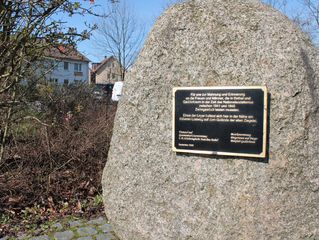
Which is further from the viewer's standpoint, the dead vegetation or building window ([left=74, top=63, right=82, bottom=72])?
building window ([left=74, top=63, right=82, bottom=72])

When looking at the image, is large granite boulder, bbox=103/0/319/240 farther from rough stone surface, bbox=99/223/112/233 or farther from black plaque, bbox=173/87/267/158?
rough stone surface, bbox=99/223/112/233

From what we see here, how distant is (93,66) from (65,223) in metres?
65.6

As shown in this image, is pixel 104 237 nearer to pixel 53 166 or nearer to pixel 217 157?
pixel 217 157

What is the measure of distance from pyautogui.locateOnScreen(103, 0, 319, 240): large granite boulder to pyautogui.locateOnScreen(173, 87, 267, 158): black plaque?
71 mm

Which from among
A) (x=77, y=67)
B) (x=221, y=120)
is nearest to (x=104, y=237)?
(x=221, y=120)

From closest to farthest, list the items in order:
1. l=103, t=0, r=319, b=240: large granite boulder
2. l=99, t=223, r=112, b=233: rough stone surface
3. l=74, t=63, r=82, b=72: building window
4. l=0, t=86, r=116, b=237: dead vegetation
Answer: l=103, t=0, r=319, b=240: large granite boulder → l=99, t=223, r=112, b=233: rough stone surface → l=0, t=86, r=116, b=237: dead vegetation → l=74, t=63, r=82, b=72: building window

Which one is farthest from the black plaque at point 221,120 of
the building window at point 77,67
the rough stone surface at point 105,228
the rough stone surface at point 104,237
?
the building window at point 77,67

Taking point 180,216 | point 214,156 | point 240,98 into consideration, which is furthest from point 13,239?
point 240,98

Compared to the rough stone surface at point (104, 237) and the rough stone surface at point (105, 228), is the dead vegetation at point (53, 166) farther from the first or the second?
the rough stone surface at point (104, 237)

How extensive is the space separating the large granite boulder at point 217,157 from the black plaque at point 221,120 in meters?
0.07

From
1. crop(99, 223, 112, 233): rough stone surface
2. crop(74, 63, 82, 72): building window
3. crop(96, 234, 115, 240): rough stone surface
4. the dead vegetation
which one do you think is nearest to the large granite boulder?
crop(96, 234, 115, 240): rough stone surface

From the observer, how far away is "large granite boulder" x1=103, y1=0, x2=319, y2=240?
2840 mm

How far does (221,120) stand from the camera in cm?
303

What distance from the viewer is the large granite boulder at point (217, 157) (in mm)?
2840
